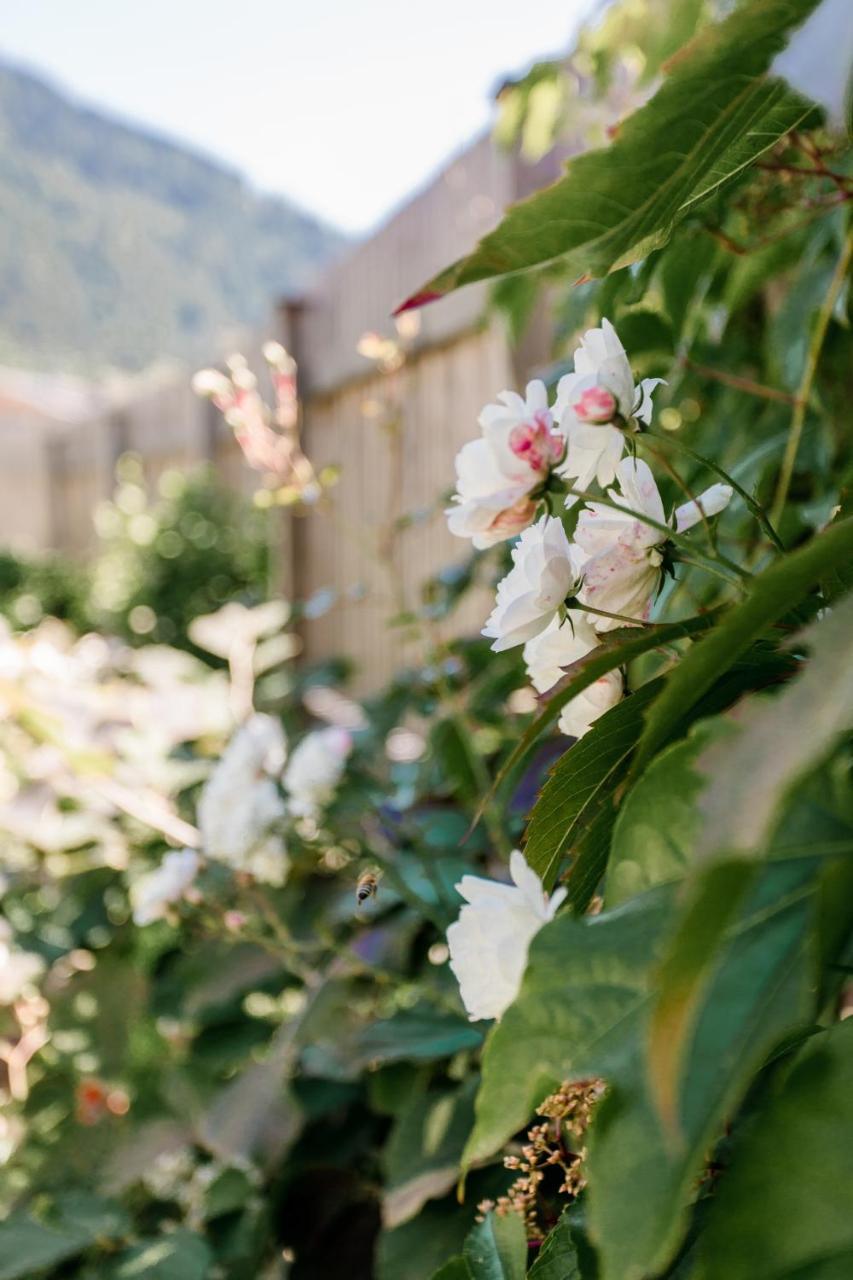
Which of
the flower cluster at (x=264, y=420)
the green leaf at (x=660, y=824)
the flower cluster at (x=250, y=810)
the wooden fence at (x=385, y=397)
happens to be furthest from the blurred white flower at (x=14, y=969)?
the green leaf at (x=660, y=824)

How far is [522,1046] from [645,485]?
24 cm

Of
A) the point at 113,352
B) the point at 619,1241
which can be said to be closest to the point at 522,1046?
the point at 619,1241

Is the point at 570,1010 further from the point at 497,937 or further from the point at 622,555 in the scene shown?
the point at 622,555

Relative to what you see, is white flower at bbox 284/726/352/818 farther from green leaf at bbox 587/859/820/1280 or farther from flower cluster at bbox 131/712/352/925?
green leaf at bbox 587/859/820/1280

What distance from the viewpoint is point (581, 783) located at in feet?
1.28

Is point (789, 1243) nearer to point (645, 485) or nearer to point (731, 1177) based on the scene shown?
point (731, 1177)

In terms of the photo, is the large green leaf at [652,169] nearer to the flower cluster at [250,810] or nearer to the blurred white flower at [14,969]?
the flower cluster at [250,810]

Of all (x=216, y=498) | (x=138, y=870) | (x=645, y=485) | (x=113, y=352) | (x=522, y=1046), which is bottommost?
(x=138, y=870)

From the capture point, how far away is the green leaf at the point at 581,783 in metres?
0.37

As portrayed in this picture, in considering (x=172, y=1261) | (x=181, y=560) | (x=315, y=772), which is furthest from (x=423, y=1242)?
(x=181, y=560)

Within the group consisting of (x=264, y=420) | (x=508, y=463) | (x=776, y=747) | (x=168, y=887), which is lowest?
(x=168, y=887)

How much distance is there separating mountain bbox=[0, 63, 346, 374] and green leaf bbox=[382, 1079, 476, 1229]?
19.2 m

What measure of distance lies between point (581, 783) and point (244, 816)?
66 centimetres

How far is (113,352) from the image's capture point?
1958 centimetres
